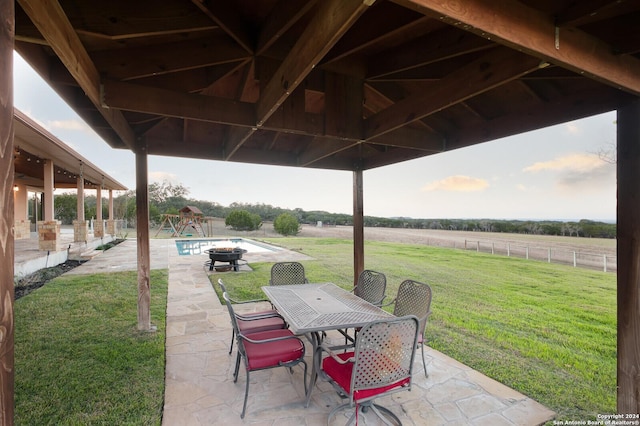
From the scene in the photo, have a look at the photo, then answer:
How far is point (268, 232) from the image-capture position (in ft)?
83.4

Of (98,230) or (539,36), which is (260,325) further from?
(98,230)

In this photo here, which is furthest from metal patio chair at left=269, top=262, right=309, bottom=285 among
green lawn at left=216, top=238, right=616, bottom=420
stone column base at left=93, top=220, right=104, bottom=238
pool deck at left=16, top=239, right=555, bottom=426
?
stone column base at left=93, top=220, right=104, bottom=238

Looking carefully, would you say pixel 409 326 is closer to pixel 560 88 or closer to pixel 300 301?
pixel 300 301

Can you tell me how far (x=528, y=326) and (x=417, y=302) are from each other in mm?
2672

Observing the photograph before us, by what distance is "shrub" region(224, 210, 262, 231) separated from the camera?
24.4m

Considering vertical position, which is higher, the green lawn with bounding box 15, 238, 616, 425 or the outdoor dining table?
the outdoor dining table

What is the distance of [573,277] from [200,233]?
21.1 metres

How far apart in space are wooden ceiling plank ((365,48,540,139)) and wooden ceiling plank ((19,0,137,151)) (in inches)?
91.8

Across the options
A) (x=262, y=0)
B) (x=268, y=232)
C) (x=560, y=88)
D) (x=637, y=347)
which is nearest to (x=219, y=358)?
(x=262, y=0)

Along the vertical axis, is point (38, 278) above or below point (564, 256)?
above

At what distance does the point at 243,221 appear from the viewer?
965 inches

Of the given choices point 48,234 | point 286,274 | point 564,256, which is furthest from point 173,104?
point 564,256

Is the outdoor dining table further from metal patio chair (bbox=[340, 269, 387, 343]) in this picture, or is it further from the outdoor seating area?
metal patio chair (bbox=[340, 269, 387, 343])

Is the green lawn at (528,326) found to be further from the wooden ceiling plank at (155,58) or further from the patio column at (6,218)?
the wooden ceiling plank at (155,58)
